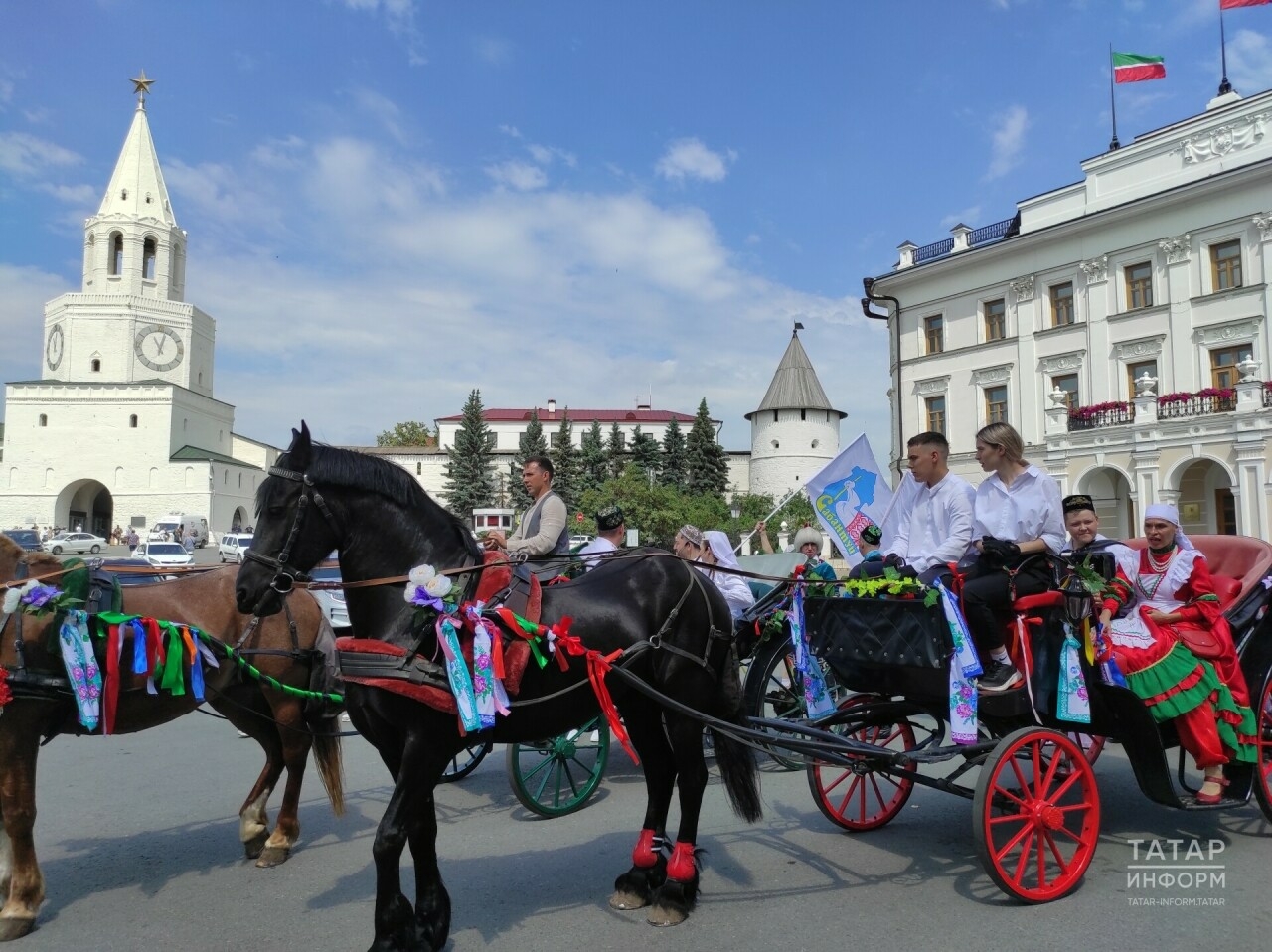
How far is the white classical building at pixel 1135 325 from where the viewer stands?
2620 cm

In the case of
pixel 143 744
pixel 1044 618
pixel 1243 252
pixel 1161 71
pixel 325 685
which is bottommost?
pixel 143 744

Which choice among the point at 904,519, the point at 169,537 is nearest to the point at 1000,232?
the point at 904,519

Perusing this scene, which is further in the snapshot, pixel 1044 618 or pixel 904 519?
pixel 904 519

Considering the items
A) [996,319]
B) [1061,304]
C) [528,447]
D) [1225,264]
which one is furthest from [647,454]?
[1225,264]

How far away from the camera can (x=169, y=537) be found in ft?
158

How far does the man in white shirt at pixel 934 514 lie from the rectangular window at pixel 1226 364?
90.6 feet

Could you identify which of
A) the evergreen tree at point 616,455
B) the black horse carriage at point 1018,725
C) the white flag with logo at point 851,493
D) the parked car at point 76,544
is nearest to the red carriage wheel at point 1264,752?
the black horse carriage at point 1018,725

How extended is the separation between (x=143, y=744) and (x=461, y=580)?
20.5 feet

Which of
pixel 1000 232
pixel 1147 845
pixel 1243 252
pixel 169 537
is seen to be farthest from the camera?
pixel 169 537

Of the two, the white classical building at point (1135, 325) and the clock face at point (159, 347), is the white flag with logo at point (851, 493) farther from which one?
the clock face at point (159, 347)

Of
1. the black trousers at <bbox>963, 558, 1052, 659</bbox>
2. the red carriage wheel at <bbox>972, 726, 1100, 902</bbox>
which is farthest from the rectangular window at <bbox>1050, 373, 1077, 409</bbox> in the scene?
the red carriage wheel at <bbox>972, 726, 1100, 902</bbox>

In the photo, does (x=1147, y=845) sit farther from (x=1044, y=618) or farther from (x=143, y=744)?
(x=143, y=744)

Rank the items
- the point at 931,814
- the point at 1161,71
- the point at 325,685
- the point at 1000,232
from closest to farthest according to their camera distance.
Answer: the point at 325,685 < the point at 931,814 < the point at 1161,71 < the point at 1000,232

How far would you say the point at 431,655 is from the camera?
149 inches
